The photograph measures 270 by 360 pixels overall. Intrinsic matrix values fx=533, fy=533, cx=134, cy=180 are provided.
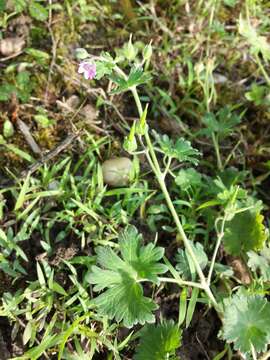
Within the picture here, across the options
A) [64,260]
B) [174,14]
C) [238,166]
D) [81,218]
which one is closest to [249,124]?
[238,166]

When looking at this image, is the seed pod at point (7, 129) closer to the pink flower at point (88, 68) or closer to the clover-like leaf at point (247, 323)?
the pink flower at point (88, 68)

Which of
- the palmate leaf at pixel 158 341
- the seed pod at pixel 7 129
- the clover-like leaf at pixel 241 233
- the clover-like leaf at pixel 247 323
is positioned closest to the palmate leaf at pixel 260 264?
the clover-like leaf at pixel 241 233

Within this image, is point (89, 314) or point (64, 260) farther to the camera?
point (64, 260)

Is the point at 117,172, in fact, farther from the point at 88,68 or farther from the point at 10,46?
the point at 10,46

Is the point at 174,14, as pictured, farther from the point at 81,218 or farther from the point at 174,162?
the point at 81,218

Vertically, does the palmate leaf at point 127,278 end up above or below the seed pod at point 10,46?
below

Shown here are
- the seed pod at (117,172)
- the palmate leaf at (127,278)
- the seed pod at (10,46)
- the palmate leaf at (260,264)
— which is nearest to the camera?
the palmate leaf at (127,278)

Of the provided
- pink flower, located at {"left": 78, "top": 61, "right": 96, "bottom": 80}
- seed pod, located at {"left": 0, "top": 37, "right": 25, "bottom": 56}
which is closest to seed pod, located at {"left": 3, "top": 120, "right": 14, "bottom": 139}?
seed pod, located at {"left": 0, "top": 37, "right": 25, "bottom": 56}
